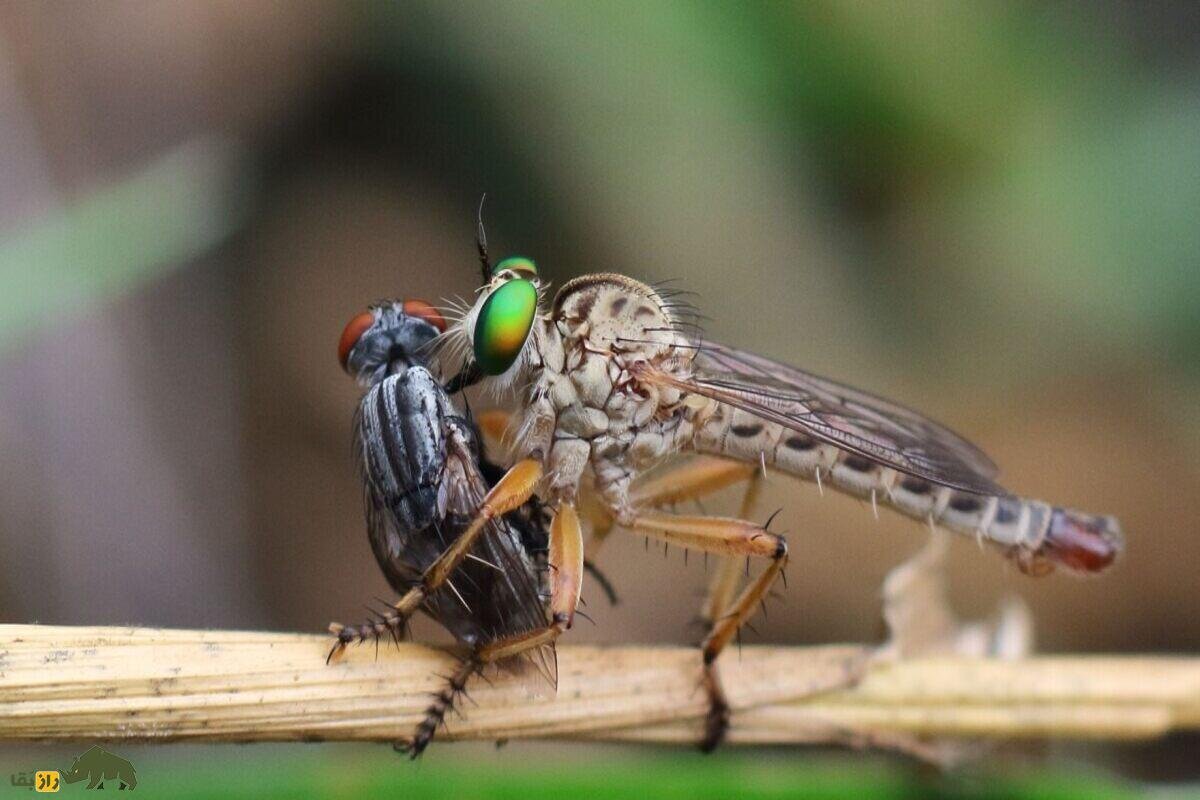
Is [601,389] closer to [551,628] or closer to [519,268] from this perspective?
[519,268]

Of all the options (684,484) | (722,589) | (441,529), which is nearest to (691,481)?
(684,484)

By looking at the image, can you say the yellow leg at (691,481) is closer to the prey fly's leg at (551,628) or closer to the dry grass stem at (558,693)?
the prey fly's leg at (551,628)

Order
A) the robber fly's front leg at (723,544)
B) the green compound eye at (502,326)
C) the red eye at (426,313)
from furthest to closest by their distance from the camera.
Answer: the red eye at (426,313)
the green compound eye at (502,326)
the robber fly's front leg at (723,544)

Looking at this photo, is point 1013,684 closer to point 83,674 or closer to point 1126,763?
point 1126,763

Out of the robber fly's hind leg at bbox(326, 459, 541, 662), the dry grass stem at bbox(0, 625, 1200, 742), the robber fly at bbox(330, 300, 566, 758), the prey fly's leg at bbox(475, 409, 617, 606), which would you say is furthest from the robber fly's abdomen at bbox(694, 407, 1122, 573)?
the robber fly at bbox(330, 300, 566, 758)

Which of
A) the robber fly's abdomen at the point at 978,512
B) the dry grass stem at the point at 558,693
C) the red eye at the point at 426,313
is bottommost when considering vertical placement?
the dry grass stem at the point at 558,693

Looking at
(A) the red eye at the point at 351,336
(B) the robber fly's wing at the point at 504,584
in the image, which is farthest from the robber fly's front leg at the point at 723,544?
(A) the red eye at the point at 351,336

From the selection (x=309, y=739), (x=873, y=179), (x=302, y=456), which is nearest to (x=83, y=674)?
(x=309, y=739)
